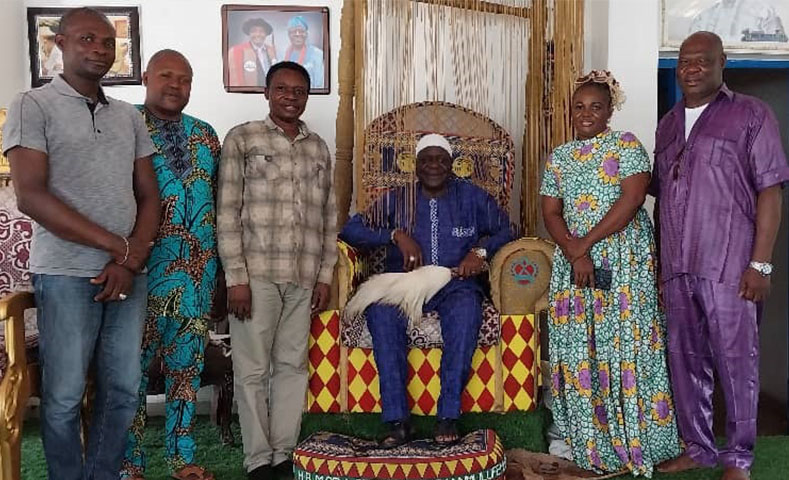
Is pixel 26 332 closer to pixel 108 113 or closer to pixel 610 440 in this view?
pixel 108 113

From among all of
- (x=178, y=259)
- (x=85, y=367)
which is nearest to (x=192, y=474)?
(x=85, y=367)

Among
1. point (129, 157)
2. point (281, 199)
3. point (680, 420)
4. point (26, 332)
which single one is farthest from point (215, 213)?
point (680, 420)

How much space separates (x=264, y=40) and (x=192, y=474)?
222cm

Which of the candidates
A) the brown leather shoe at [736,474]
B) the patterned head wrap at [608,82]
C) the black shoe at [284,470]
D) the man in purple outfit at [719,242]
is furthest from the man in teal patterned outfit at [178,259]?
the brown leather shoe at [736,474]

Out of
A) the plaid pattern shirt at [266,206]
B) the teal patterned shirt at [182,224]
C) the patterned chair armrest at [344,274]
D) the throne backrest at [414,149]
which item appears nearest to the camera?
the teal patterned shirt at [182,224]

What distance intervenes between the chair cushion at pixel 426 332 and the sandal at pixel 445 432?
29cm

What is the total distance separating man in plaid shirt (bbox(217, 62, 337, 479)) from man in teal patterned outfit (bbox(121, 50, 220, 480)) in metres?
0.07

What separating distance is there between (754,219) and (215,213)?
6.14 ft

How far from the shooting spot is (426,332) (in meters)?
2.96

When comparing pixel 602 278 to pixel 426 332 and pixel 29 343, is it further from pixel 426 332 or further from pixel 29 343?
pixel 29 343

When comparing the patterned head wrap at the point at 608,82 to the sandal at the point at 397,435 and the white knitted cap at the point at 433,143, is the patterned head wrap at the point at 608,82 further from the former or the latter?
the sandal at the point at 397,435

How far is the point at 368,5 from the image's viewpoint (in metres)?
3.26

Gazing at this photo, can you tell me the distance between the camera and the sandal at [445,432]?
2.81 metres

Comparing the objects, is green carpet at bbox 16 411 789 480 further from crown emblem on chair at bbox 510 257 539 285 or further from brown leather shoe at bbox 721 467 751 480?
crown emblem on chair at bbox 510 257 539 285
